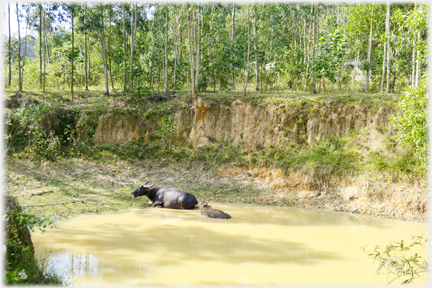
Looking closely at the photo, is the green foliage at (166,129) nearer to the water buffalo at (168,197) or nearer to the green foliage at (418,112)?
the water buffalo at (168,197)

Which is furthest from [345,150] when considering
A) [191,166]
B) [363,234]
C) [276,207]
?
[191,166]

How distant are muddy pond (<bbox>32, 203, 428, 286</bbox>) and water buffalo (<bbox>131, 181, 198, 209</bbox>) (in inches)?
17.7

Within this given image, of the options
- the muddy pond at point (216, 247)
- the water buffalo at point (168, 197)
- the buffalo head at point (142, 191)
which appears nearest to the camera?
the muddy pond at point (216, 247)

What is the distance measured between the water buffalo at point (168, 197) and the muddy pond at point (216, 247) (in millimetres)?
450

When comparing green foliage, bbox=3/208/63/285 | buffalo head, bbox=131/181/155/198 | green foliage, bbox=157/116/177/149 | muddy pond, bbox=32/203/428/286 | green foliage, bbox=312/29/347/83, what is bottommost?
muddy pond, bbox=32/203/428/286

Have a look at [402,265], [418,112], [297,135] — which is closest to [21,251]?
[402,265]

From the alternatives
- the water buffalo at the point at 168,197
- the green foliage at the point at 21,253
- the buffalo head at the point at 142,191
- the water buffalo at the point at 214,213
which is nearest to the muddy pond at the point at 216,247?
the water buffalo at the point at 214,213

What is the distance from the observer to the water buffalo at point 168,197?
11.5m

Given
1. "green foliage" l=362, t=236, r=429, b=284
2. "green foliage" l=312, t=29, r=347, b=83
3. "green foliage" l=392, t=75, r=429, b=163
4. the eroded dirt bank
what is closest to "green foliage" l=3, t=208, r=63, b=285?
"green foliage" l=362, t=236, r=429, b=284

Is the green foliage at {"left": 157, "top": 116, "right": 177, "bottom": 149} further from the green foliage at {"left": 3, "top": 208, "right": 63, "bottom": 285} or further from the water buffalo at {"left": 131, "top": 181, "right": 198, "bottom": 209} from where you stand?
the green foliage at {"left": 3, "top": 208, "right": 63, "bottom": 285}

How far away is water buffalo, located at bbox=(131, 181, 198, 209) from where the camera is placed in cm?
1148

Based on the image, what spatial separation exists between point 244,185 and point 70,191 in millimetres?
6914

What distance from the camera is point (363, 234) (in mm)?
9156

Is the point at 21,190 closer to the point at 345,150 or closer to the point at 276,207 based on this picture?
the point at 276,207
